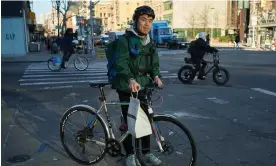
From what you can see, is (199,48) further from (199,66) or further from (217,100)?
(217,100)

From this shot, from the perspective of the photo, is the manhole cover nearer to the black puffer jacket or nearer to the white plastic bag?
the white plastic bag

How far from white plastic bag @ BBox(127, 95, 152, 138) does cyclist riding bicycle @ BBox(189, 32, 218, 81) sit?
7564 mm

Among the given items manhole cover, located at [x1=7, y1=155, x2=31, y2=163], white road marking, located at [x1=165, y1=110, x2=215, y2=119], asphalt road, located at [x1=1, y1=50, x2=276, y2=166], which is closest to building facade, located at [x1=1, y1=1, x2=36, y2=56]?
asphalt road, located at [x1=1, y1=50, x2=276, y2=166]

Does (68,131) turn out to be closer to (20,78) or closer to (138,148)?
(138,148)

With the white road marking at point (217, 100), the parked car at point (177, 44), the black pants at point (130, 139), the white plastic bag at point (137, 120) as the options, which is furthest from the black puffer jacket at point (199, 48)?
the parked car at point (177, 44)

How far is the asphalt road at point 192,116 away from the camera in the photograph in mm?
4391

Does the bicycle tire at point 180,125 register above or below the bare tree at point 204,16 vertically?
below

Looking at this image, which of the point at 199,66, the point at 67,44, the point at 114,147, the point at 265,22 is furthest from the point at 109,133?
the point at 265,22

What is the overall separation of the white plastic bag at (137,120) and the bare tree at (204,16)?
7170 cm

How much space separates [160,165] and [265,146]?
186cm

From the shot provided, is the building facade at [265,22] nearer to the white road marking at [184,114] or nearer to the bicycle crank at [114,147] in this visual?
the white road marking at [184,114]

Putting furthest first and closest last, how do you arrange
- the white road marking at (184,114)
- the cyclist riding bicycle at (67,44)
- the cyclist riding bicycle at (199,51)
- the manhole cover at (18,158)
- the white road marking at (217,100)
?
the cyclist riding bicycle at (67,44) → the cyclist riding bicycle at (199,51) → the white road marking at (217,100) → the white road marking at (184,114) → the manhole cover at (18,158)

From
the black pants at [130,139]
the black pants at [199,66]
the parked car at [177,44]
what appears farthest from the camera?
the parked car at [177,44]

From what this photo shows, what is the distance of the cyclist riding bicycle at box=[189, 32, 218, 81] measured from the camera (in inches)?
412
